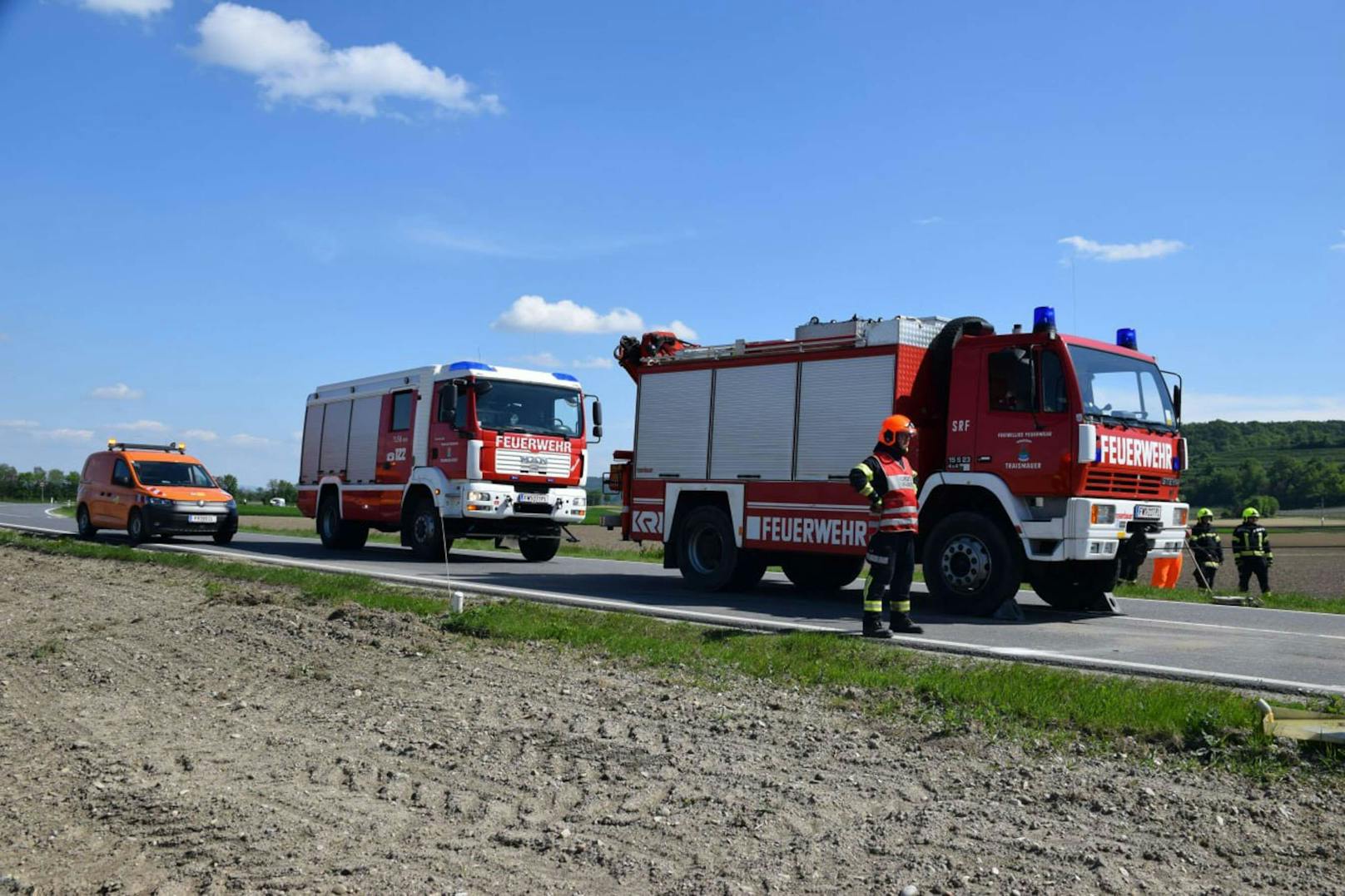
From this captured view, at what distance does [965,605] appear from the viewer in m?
12.2

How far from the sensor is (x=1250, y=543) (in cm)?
1905

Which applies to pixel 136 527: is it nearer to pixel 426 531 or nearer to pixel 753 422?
pixel 426 531

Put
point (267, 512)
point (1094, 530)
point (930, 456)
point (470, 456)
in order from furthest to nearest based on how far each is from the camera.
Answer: point (267, 512)
point (470, 456)
point (930, 456)
point (1094, 530)

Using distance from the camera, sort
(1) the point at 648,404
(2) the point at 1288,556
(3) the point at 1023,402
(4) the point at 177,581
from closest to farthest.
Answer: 1. (3) the point at 1023,402
2. (4) the point at 177,581
3. (1) the point at 648,404
4. (2) the point at 1288,556

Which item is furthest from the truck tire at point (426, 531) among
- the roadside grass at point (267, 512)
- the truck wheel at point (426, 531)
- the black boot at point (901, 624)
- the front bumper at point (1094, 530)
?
the roadside grass at point (267, 512)

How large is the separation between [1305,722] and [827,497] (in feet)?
24.9

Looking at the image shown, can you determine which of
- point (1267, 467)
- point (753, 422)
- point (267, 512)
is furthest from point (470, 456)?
point (1267, 467)

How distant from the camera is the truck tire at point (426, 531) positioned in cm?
1959

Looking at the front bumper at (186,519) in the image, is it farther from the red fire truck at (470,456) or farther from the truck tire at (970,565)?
the truck tire at (970,565)

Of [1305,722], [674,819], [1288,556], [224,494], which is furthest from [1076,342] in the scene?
[1288,556]

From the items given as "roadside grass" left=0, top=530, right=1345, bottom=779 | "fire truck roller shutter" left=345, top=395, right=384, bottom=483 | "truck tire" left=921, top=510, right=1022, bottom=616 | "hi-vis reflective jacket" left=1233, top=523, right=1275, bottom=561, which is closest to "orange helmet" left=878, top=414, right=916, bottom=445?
"roadside grass" left=0, top=530, right=1345, bottom=779

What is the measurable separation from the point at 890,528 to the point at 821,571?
18.2 ft

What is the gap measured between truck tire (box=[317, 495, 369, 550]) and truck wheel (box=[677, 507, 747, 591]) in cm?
936

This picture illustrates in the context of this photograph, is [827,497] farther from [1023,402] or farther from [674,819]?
[674,819]
